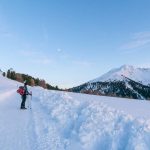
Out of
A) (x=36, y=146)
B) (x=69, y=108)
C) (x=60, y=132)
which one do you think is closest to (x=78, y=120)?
(x=60, y=132)

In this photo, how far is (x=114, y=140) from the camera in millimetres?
9906

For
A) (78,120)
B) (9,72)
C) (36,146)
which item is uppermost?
(9,72)

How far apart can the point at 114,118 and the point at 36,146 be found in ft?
9.68

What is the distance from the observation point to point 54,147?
35.3ft

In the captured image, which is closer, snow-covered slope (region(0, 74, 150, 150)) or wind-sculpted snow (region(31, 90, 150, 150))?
wind-sculpted snow (region(31, 90, 150, 150))

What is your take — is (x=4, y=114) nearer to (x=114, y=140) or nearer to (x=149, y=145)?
(x=114, y=140)

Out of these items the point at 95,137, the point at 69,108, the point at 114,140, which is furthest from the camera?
the point at 69,108

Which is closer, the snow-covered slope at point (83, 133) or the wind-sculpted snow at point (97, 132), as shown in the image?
the wind-sculpted snow at point (97, 132)

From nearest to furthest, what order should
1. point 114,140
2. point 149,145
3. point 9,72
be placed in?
1. point 149,145
2. point 114,140
3. point 9,72

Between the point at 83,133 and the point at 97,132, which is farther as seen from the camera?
the point at 83,133

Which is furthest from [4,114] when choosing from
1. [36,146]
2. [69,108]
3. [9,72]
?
[9,72]

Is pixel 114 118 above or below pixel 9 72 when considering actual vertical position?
below

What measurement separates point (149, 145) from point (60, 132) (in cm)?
452

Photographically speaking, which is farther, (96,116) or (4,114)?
(4,114)
